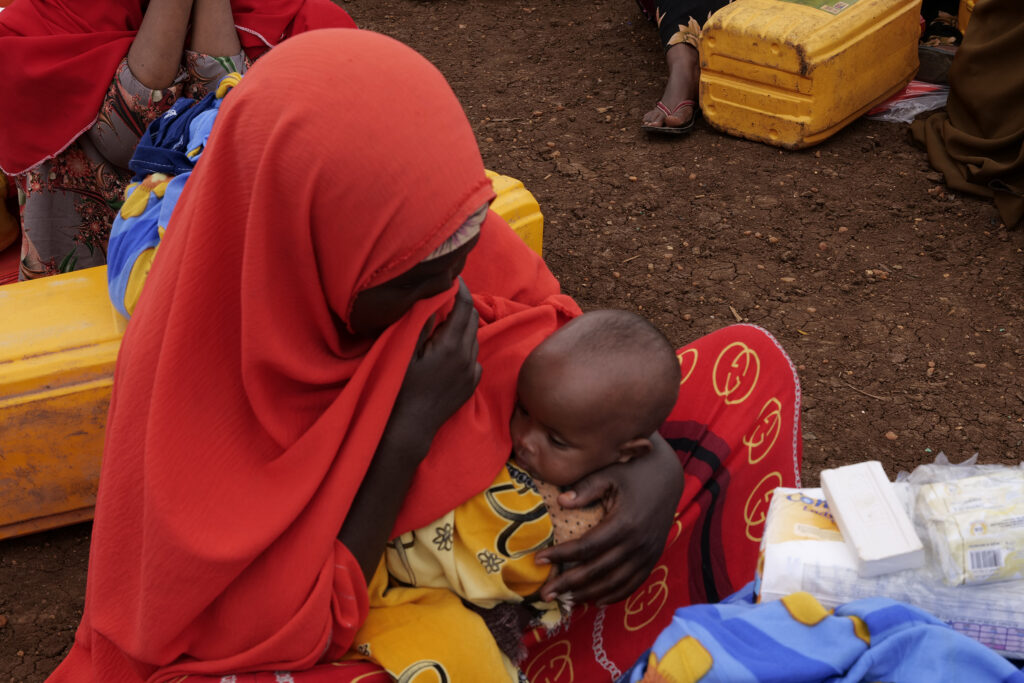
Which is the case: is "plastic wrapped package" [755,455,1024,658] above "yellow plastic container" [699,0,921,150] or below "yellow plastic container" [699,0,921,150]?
above

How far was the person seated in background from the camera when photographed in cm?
488

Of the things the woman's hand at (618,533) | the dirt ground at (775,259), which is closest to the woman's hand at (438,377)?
the woman's hand at (618,533)

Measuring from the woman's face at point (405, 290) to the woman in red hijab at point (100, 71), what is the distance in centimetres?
178

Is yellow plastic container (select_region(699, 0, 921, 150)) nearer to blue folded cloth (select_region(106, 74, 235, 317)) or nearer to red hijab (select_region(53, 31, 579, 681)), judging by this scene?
blue folded cloth (select_region(106, 74, 235, 317))

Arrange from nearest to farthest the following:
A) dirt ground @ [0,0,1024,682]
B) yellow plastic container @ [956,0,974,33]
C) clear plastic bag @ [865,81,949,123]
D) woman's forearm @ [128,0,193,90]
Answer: woman's forearm @ [128,0,193,90], dirt ground @ [0,0,1024,682], yellow plastic container @ [956,0,974,33], clear plastic bag @ [865,81,949,123]

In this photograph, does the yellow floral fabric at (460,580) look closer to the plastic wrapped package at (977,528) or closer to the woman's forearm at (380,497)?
the woman's forearm at (380,497)

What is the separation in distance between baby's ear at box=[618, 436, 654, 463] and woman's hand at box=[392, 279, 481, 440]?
0.35m

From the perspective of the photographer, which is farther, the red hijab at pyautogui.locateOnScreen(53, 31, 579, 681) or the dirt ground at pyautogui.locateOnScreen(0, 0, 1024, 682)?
the dirt ground at pyautogui.locateOnScreen(0, 0, 1024, 682)

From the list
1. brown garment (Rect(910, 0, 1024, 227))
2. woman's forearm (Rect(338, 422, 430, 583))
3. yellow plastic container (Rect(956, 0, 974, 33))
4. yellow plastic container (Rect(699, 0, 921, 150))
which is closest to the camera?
woman's forearm (Rect(338, 422, 430, 583))

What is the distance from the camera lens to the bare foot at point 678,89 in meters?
4.86

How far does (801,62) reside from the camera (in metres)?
4.36

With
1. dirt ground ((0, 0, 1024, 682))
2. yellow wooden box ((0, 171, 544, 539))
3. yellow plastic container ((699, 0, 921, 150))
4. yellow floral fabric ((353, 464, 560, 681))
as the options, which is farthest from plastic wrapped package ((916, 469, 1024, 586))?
yellow plastic container ((699, 0, 921, 150))

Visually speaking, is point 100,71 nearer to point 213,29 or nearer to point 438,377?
point 213,29

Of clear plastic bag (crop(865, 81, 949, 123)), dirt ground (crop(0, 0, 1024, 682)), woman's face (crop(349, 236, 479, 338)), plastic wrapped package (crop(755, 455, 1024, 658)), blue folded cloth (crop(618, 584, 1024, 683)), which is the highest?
woman's face (crop(349, 236, 479, 338))
